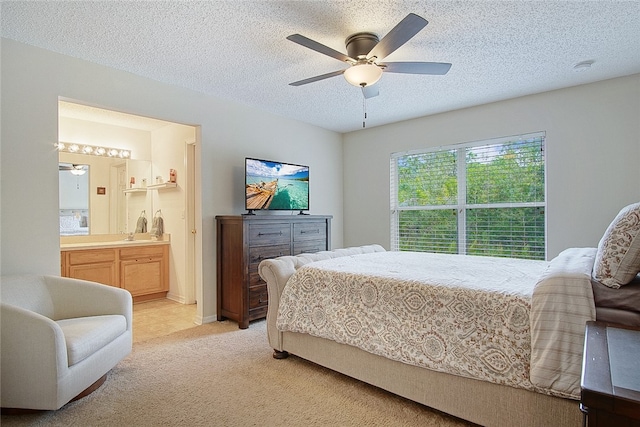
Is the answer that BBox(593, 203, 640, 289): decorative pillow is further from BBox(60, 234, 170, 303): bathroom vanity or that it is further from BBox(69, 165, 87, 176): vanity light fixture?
BBox(69, 165, 87, 176): vanity light fixture

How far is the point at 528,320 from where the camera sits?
60.5 inches

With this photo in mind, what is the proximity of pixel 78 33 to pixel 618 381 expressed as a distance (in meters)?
3.44

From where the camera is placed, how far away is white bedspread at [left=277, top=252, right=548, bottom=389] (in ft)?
5.24

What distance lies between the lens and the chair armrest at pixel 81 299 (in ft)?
7.89

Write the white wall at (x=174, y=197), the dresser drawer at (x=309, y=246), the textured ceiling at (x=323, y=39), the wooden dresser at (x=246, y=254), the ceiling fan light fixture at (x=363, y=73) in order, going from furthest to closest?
the white wall at (x=174, y=197) → the dresser drawer at (x=309, y=246) → the wooden dresser at (x=246, y=254) → the ceiling fan light fixture at (x=363, y=73) → the textured ceiling at (x=323, y=39)

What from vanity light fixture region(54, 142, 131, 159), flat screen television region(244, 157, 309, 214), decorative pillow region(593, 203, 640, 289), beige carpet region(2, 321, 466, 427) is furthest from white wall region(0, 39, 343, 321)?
decorative pillow region(593, 203, 640, 289)

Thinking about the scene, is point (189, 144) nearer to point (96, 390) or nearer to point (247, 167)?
point (247, 167)

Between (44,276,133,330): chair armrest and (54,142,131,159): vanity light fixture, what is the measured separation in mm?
2592

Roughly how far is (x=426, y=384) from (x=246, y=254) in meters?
2.17

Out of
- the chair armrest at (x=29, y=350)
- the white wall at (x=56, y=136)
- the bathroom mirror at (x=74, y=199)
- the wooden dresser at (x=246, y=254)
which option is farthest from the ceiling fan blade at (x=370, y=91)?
the bathroom mirror at (x=74, y=199)

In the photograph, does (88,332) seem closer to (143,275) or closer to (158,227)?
(143,275)

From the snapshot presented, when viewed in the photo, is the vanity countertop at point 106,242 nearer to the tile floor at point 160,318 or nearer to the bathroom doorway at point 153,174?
the bathroom doorway at point 153,174

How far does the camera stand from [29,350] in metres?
1.82

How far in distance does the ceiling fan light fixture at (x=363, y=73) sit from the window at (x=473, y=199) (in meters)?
2.40
